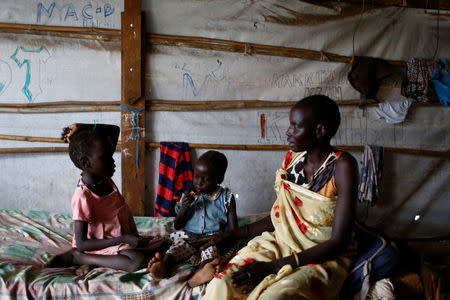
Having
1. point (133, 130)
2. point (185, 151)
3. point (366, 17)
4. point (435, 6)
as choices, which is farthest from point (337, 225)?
point (435, 6)

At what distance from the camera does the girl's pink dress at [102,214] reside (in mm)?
1862

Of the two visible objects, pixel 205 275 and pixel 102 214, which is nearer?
pixel 205 275

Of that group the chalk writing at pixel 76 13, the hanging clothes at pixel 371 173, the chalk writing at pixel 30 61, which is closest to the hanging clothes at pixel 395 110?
the hanging clothes at pixel 371 173

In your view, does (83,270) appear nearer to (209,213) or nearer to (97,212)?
(97,212)

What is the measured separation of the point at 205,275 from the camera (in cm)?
166

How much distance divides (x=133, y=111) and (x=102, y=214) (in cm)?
131

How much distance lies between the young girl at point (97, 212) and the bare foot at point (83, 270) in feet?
0.14

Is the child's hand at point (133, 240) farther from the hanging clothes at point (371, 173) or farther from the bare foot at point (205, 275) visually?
the hanging clothes at point (371, 173)

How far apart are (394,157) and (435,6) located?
1.58m

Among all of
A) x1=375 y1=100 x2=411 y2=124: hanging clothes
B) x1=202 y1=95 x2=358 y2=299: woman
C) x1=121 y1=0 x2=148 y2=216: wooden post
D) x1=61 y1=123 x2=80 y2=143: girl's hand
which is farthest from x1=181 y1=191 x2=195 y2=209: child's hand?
x1=375 y1=100 x2=411 y2=124: hanging clothes

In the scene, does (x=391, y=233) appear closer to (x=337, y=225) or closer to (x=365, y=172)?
(x=365, y=172)

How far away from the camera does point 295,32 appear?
127 inches

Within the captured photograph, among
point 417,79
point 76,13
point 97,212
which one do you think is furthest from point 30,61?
point 417,79

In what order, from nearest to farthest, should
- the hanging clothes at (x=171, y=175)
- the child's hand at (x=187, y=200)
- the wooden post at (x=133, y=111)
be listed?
1. the child's hand at (x=187, y=200)
2. the wooden post at (x=133, y=111)
3. the hanging clothes at (x=171, y=175)
